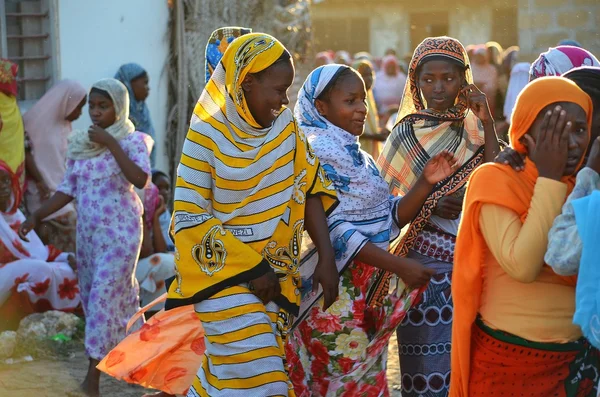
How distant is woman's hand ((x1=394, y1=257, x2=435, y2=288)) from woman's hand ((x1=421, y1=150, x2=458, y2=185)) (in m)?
0.40

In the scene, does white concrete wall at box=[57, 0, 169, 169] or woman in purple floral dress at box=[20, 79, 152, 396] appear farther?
white concrete wall at box=[57, 0, 169, 169]

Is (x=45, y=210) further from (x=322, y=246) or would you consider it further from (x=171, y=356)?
(x=322, y=246)

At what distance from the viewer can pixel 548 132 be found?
3682 millimetres

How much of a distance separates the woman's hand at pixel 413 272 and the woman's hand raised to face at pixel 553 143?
1286 millimetres

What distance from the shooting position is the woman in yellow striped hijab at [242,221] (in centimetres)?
450

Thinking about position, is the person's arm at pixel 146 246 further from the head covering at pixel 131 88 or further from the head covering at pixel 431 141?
the head covering at pixel 431 141

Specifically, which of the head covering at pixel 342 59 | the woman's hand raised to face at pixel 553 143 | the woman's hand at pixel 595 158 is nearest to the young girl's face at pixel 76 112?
the woman's hand raised to face at pixel 553 143

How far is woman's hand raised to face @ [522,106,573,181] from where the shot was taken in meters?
3.67

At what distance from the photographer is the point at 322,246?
4844mm

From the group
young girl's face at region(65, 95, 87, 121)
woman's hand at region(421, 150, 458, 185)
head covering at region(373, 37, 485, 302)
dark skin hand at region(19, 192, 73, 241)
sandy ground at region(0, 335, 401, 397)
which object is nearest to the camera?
woman's hand at region(421, 150, 458, 185)

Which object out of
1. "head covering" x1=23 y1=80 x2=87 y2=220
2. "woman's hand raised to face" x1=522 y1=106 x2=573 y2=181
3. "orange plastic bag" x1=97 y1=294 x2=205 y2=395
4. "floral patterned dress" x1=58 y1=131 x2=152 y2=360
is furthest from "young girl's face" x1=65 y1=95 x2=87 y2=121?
"woman's hand raised to face" x1=522 y1=106 x2=573 y2=181

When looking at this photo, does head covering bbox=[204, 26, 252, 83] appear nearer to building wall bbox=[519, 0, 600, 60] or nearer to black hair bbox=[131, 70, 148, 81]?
black hair bbox=[131, 70, 148, 81]

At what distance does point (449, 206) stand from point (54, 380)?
3289 millimetres

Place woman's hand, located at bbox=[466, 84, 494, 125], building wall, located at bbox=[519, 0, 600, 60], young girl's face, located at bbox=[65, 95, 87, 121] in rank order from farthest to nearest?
building wall, located at bbox=[519, 0, 600, 60], young girl's face, located at bbox=[65, 95, 87, 121], woman's hand, located at bbox=[466, 84, 494, 125]
